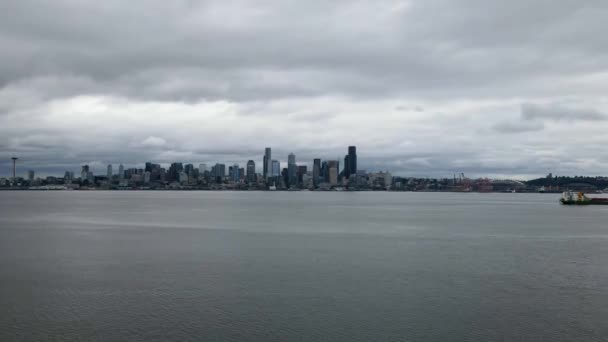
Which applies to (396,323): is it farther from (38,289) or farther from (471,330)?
(38,289)

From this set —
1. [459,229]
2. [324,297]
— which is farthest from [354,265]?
[459,229]

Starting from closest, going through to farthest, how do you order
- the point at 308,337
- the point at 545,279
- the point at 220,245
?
the point at 308,337 → the point at 545,279 → the point at 220,245

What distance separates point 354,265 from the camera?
41.4 metres

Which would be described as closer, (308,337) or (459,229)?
(308,337)

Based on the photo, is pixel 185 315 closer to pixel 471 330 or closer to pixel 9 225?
pixel 471 330

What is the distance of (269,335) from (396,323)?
670cm

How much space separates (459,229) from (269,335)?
58.9 m

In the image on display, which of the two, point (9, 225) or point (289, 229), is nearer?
point (289, 229)

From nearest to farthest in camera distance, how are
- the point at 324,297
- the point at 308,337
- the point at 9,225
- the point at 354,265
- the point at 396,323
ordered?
the point at 308,337 < the point at 396,323 < the point at 324,297 < the point at 354,265 < the point at 9,225

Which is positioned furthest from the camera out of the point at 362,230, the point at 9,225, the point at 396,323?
the point at 9,225

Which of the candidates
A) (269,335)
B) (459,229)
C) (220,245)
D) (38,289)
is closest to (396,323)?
(269,335)

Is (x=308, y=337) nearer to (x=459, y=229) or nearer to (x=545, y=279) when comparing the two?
(x=545, y=279)

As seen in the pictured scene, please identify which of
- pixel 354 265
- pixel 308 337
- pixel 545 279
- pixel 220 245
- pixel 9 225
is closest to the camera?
pixel 308 337

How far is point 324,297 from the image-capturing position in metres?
30.3
